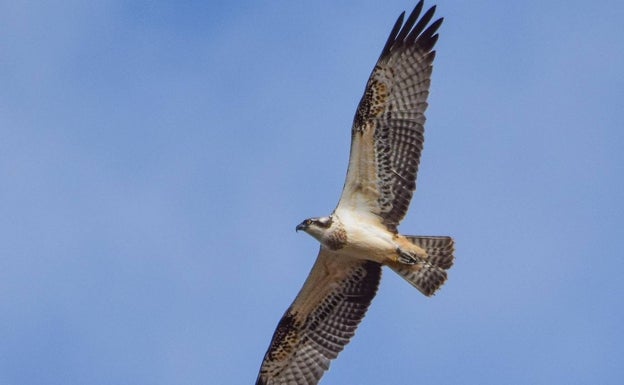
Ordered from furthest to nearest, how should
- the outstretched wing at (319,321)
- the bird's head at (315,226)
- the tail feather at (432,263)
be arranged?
the outstretched wing at (319,321), the tail feather at (432,263), the bird's head at (315,226)

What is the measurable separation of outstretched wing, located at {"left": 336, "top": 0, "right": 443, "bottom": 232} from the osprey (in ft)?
0.04

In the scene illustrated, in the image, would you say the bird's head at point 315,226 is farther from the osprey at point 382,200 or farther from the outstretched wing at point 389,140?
the outstretched wing at point 389,140

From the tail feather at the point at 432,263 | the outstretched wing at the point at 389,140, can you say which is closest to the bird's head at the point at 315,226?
the outstretched wing at the point at 389,140

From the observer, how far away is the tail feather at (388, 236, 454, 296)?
1669cm

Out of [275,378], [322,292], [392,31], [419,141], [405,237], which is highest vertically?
[392,31]

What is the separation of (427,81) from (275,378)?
4.59 m

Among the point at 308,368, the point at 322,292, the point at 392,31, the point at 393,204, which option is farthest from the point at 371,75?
the point at 308,368

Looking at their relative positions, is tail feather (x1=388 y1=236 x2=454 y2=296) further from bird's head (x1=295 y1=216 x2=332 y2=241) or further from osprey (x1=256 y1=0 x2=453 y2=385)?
bird's head (x1=295 y1=216 x2=332 y2=241)

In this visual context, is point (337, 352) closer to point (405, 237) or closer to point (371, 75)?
point (405, 237)

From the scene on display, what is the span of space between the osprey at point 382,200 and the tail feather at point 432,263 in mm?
13

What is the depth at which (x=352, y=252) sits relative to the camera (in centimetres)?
1667

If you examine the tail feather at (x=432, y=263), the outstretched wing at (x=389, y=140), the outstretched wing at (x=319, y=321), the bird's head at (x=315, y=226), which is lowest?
the outstretched wing at (x=319, y=321)

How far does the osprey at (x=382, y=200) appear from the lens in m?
16.5

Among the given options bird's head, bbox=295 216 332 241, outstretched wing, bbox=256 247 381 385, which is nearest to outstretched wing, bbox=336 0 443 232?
bird's head, bbox=295 216 332 241
